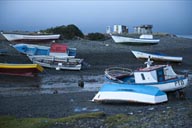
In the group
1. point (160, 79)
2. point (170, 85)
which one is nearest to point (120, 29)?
point (160, 79)

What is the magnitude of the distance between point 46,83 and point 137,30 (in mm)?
59255

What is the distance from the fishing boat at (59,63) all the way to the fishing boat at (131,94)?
42.6 feet

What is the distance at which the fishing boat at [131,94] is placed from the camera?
1694 cm

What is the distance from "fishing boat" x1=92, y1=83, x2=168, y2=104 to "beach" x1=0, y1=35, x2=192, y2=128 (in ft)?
1.07

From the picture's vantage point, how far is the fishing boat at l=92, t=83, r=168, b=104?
16.9m

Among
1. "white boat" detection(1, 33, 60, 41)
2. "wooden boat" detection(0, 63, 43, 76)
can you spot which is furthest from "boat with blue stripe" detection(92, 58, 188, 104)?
"white boat" detection(1, 33, 60, 41)

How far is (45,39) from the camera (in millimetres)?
47156

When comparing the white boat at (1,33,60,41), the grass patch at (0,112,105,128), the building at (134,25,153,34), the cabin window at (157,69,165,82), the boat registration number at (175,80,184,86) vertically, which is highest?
the grass patch at (0,112,105,128)

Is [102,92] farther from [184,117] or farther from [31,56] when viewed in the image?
[31,56]

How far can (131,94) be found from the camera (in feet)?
56.7

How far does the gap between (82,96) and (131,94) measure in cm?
399

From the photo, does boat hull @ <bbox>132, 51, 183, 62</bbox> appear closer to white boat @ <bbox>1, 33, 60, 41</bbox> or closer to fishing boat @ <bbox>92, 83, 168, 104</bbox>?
white boat @ <bbox>1, 33, 60, 41</bbox>

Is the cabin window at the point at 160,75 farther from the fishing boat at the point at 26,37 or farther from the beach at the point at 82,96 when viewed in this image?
the fishing boat at the point at 26,37

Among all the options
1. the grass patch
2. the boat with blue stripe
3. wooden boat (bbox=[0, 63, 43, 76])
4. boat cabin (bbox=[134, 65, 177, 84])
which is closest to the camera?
the grass patch
